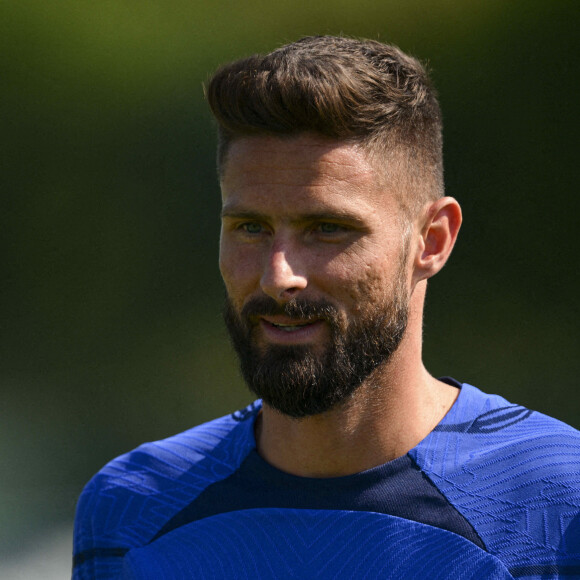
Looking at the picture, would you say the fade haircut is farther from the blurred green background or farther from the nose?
the blurred green background

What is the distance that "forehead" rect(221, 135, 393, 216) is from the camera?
1780 mm

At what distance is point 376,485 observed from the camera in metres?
1.81

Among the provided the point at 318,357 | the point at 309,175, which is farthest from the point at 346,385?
the point at 309,175

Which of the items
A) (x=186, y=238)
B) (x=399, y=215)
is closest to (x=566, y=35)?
(x=186, y=238)

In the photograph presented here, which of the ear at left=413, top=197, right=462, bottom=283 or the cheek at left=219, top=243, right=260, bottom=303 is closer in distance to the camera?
the cheek at left=219, top=243, right=260, bottom=303

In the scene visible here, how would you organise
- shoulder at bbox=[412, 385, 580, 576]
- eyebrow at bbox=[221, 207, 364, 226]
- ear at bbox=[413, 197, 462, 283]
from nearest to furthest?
shoulder at bbox=[412, 385, 580, 576], eyebrow at bbox=[221, 207, 364, 226], ear at bbox=[413, 197, 462, 283]

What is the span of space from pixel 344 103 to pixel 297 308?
1.34 feet

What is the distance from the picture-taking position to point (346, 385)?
5.97 ft

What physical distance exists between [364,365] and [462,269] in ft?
6.10

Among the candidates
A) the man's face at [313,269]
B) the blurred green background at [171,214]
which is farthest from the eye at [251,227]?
the blurred green background at [171,214]

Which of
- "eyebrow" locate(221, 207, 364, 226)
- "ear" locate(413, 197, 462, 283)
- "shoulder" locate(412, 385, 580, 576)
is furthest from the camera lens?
"ear" locate(413, 197, 462, 283)

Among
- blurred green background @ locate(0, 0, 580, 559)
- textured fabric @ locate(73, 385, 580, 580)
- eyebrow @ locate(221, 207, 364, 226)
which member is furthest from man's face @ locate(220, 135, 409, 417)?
blurred green background @ locate(0, 0, 580, 559)

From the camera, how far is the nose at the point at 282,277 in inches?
68.4

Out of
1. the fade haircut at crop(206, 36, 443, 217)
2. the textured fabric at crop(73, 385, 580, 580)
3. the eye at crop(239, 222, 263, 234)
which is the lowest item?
the textured fabric at crop(73, 385, 580, 580)
